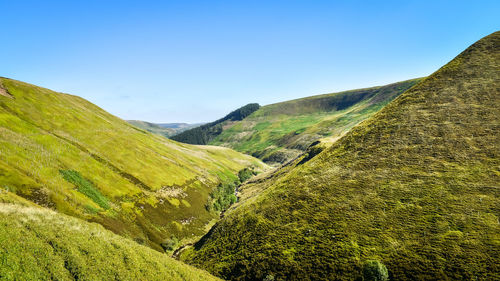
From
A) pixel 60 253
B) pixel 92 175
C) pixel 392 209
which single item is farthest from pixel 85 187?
pixel 392 209

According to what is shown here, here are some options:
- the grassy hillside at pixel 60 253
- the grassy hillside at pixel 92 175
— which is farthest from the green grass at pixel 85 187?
the grassy hillside at pixel 60 253

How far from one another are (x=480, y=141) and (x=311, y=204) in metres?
47.0

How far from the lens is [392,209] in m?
46.1

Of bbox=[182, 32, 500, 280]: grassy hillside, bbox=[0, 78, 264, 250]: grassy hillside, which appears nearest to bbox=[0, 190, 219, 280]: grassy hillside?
bbox=[182, 32, 500, 280]: grassy hillside

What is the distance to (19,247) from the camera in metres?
18.8

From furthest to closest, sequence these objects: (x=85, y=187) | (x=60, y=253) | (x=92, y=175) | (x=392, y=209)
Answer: (x=92, y=175), (x=85, y=187), (x=392, y=209), (x=60, y=253)

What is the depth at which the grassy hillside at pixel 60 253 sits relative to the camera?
18.1m

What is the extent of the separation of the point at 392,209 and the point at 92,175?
8418cm

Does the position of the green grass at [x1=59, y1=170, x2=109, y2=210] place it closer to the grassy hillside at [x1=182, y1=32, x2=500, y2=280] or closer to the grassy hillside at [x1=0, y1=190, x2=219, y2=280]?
the grassy hillside at [x1=182, y1=32, x2=500, y2=280]

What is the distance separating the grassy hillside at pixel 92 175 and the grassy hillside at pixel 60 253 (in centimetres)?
2599

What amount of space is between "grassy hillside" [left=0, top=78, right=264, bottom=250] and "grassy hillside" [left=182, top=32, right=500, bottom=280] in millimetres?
19509

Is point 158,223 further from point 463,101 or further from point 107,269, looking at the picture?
point 463,101

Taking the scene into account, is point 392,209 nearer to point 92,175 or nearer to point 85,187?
point 85,187

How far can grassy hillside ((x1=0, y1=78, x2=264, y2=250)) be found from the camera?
51.7 meters
